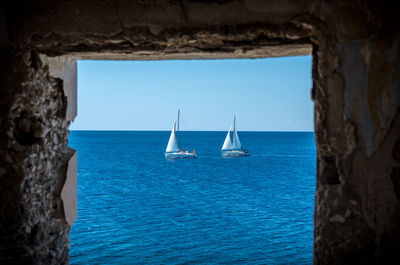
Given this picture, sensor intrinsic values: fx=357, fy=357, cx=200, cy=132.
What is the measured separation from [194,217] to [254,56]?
21.7 metres

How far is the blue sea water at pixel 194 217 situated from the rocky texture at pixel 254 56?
15.1 metres

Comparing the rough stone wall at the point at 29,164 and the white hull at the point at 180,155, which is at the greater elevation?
the rough stone wall at the point at 29,164

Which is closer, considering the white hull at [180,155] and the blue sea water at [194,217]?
the blue sea water at [194,217]

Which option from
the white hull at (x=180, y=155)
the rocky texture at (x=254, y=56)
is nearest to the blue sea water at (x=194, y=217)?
the white hull at (x=180, y=155)

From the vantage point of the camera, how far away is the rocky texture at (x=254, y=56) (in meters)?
1.69

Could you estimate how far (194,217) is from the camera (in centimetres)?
2295

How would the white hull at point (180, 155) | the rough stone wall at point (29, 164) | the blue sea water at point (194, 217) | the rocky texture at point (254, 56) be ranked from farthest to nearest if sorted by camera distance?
1. the white hull at point (180, 155)
2. the blue sea water at point (194, 217)
3. the rough stone wall at point (29, 164)
4. the rocky texture at point (254, 56)

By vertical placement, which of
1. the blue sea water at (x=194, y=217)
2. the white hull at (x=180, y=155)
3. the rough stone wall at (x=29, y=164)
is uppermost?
the rough stone wall at (x=29, y=164)

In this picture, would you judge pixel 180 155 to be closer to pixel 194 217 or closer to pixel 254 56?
pixel 194 217

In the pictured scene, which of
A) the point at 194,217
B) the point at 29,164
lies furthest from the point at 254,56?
the point at 194,217

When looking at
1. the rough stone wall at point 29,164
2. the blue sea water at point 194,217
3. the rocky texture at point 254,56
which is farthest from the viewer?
the blue sea water at point 194,217

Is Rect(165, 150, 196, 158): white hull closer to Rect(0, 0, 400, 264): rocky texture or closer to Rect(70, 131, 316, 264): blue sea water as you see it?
Rect(70, 131, 316, 264): blue sea water

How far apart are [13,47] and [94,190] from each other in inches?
1191

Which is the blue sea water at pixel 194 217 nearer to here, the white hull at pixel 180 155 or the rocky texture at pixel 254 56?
the white hull at pixel 180 155
